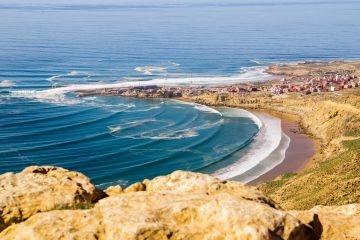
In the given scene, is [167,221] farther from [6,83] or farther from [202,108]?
[6,83]

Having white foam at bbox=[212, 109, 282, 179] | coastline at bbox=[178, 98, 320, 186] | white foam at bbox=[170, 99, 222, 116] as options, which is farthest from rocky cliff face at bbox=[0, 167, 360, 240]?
white foam at bbox=[170, 99, 222, 116]

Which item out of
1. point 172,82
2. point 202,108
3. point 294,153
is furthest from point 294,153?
point 172,82

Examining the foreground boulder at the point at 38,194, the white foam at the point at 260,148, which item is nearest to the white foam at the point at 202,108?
the white foam at the point at 260,148

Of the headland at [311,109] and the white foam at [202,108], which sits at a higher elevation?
the headland at [311,109]

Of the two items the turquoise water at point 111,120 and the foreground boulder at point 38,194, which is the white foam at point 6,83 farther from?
the foreground boulder at point 38,194

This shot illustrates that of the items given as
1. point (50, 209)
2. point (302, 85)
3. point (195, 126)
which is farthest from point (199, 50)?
point (50, 209)
